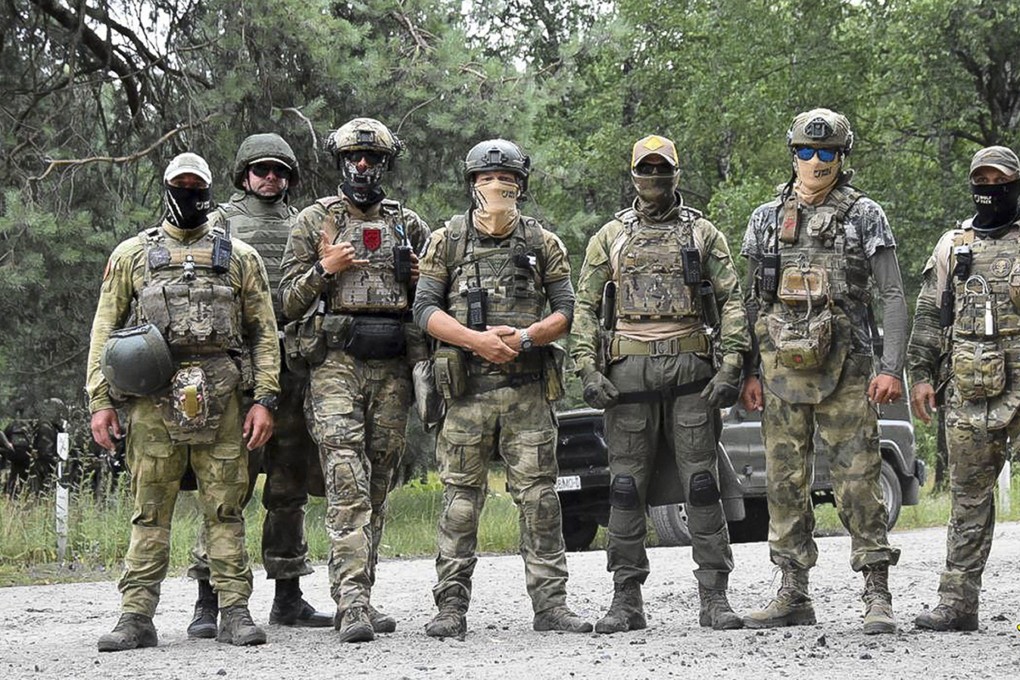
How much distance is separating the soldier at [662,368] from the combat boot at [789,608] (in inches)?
5.5

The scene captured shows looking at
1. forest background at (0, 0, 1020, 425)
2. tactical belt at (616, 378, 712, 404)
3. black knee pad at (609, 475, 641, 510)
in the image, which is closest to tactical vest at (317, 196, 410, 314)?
tactical belt at (616, 378, 712, 404)

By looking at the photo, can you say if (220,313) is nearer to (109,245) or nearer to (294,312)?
(294,312)

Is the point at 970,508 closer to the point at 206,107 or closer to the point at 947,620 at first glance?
the point at 947,620

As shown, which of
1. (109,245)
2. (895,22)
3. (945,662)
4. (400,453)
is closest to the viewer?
(945,662)

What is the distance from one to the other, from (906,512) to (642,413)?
964 centimetres

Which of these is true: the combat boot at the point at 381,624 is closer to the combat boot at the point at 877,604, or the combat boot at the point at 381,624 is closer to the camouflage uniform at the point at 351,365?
the camouflage uniform at the point at 351,365

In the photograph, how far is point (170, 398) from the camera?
7.16 metres

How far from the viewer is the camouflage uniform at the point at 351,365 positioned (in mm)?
7348

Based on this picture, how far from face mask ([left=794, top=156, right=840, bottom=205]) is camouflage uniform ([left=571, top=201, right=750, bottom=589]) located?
492mm

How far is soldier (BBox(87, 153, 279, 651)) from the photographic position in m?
7.17

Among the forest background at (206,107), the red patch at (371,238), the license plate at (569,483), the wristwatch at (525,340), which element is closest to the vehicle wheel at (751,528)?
the license plate at (569,483)

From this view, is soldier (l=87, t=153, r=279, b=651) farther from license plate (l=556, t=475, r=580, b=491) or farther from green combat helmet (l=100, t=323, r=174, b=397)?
license plate (l=556, t=475, r=580, b=491)

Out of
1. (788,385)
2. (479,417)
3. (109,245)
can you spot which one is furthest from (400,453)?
(109,245)

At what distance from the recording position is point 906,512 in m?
16.3
